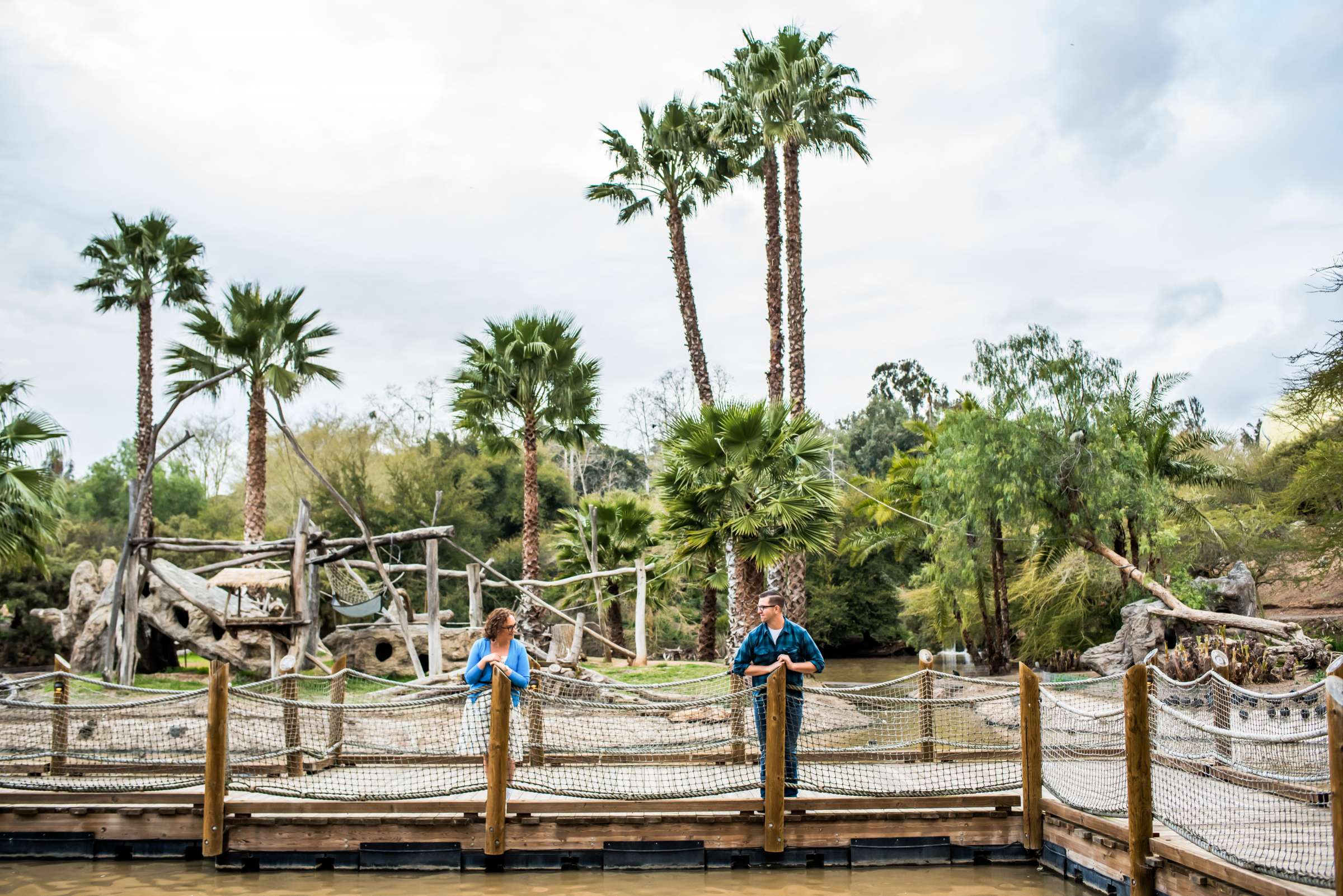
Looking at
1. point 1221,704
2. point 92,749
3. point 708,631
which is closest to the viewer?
point 1221,704

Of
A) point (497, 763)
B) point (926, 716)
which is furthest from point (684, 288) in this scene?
point (497, 763)

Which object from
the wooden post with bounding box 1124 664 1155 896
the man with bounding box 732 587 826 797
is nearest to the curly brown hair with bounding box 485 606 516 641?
the man with bounding box 732 587 826 797

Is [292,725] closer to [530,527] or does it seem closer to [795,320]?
[530,527]

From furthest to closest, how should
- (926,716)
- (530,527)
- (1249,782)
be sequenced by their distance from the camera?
(530,527) < (926,716) < (1249,782)

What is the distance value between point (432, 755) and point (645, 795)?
96.9 inches

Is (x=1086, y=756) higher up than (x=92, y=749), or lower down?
lower down

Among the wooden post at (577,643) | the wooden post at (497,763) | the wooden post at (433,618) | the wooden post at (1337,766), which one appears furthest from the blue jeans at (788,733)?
the wooden post at (577,643)

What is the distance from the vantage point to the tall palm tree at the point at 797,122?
2153cm

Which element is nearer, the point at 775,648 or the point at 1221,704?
the point at 775,648

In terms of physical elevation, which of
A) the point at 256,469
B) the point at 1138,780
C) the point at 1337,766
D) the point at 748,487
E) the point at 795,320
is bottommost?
the point at 1138,780

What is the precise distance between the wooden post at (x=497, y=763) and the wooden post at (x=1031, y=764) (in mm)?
3889

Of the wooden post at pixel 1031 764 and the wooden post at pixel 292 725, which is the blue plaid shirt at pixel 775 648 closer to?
the wooden post at pixel 1031 764

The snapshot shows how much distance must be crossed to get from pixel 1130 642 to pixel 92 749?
1687 cm

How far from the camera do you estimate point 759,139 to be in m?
23.5
